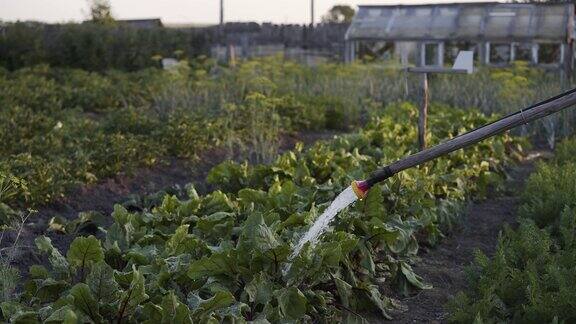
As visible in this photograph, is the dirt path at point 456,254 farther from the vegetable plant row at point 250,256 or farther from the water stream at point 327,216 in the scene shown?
the water stream at point 327,216

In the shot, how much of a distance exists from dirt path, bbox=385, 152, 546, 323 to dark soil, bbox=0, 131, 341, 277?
208 cm

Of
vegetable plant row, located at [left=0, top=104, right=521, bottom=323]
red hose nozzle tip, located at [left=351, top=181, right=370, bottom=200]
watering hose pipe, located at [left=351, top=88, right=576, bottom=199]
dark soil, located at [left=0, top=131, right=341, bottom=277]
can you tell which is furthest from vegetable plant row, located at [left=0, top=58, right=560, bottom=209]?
watering hose pipe, located at [left=351, top=88, right=576, bottom=199]

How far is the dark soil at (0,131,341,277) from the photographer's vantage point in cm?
535

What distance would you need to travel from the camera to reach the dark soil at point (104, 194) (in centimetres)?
535

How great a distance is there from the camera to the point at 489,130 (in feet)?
12.7

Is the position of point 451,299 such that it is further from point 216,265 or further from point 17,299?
point 17,299

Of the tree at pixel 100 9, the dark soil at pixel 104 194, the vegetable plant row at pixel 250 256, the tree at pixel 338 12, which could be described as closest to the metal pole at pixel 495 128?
the vegetable plant row at pixel 250 256

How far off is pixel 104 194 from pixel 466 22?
15.9m

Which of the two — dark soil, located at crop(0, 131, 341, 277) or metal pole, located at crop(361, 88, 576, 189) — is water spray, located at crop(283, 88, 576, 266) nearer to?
metal pole, located at crop(361, 88, 576, 189)

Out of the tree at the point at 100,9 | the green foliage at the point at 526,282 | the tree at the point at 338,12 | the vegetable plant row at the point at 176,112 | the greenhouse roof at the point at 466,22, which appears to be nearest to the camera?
the green foliage at the point at 526,282

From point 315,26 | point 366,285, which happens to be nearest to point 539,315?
point 366,285

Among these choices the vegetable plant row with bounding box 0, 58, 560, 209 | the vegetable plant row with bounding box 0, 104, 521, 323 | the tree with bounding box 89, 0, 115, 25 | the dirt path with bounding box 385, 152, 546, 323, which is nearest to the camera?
the vegetable plant row with bounding box 0, 104, 521, 323

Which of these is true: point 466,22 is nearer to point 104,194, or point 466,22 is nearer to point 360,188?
point 104,194

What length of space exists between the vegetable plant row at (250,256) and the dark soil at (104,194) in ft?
0.56
